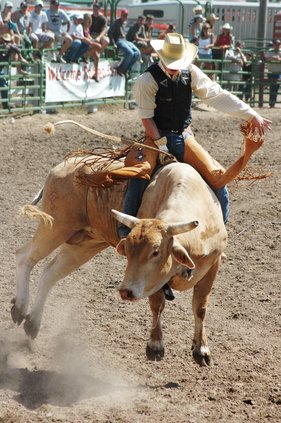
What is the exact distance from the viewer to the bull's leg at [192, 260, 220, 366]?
5.25m

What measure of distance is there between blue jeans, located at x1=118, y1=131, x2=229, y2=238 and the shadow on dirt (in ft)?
3.02

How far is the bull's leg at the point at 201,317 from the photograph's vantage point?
207 inches

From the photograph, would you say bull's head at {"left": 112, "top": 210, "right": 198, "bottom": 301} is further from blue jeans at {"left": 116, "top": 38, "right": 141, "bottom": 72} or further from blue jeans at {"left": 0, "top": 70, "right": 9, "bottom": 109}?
blue jeans at {"left": 116, "top": 38, "right": 141, "bottom": 72}

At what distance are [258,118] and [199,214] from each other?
3.12ft

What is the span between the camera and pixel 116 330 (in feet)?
19.4

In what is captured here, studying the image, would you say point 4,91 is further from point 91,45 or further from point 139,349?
point 139,349

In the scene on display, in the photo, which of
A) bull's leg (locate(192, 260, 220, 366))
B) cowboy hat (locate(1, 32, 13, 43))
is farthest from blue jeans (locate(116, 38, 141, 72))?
bull's leg (locate(192, 260, 220, 366))

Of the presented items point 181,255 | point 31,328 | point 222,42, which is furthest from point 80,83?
point 181,255

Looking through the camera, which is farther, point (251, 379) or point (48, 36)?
point (48, 36)

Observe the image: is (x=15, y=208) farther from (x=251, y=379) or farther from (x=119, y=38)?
(x=119, y=38)

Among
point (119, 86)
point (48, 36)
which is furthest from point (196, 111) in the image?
point (48, 36)

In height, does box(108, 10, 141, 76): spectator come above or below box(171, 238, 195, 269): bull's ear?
above

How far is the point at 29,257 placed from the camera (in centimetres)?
602

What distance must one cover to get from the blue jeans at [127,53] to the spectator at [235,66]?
290 centimetres
